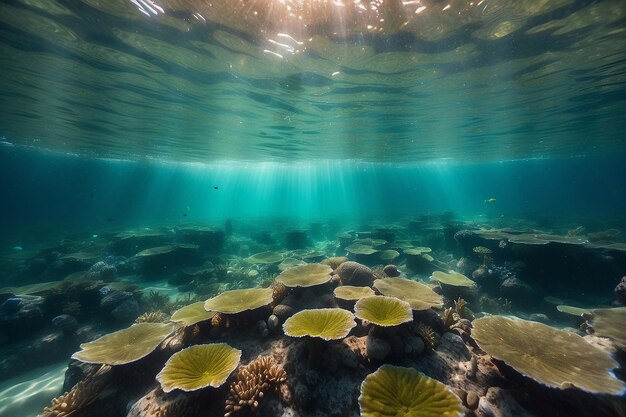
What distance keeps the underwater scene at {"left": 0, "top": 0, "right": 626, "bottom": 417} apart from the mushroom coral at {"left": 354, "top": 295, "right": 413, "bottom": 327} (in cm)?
3

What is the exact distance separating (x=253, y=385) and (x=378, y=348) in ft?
6.22

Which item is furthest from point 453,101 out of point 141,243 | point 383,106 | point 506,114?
point 141,243

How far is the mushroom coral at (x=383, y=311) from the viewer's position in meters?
3.99

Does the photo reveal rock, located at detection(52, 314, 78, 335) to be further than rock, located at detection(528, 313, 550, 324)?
No

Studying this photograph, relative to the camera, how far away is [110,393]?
14.7ft

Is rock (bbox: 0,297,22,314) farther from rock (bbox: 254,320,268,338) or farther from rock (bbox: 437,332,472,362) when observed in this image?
rock (bbox: 437,332,472,362)

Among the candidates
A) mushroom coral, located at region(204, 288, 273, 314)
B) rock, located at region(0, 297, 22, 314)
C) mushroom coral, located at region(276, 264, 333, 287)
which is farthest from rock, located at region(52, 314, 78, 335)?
mushroom coral, located at region(276, 264, 333, 287)

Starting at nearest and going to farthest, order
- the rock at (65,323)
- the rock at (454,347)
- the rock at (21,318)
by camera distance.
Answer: the rock at (454,347) < the rock at (21,318) < the rock at (65,323)

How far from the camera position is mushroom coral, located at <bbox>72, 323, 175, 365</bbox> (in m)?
4.32

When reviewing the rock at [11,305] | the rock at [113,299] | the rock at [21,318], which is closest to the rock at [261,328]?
the rock at [113,299]

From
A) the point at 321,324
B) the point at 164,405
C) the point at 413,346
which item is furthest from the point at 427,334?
the point at 164,405

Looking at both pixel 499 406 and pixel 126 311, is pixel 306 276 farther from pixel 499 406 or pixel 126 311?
→ pixel 126 311

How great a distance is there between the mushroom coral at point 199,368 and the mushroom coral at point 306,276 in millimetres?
2110

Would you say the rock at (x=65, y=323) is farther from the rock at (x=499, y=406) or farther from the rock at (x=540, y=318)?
the rock at (x=540, y=318)
